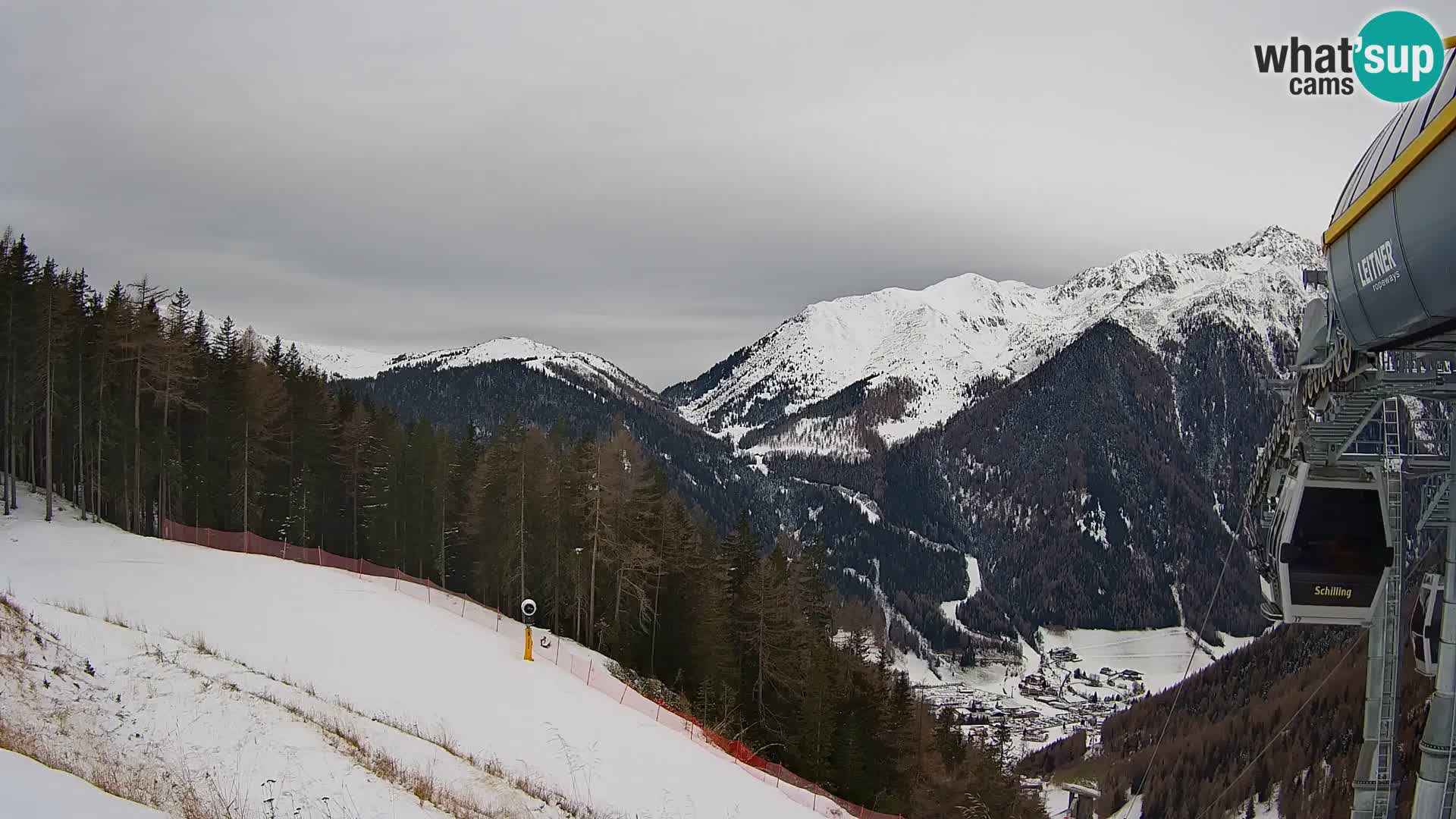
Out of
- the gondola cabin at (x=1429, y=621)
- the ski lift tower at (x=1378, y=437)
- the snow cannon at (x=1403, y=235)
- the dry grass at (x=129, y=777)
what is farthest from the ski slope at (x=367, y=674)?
the snow cannon at (x=1403, y=235)

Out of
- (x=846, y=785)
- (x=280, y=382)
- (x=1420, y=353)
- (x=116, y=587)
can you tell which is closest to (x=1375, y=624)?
(x=1420, y=353)

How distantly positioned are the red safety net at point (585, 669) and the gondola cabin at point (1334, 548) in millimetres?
9615

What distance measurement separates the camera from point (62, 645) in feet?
41.3

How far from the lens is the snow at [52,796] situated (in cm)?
596

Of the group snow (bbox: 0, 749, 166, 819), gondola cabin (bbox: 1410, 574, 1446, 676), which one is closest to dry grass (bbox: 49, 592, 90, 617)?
snow (bbox: 0, 749, 166, 819)

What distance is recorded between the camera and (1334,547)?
13547mm

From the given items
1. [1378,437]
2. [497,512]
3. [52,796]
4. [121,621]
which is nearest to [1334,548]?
[1378,437]

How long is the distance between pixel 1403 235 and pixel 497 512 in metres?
35.5

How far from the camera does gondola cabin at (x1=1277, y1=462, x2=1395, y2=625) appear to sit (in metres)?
13.4

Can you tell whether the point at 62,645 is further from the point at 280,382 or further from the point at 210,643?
the point at 280,382

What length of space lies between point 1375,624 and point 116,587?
85.1 feet

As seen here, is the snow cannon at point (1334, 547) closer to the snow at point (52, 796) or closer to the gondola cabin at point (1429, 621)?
the gondola cabin at point (1429, 621)

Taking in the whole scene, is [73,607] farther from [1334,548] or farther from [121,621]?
[1334,548]

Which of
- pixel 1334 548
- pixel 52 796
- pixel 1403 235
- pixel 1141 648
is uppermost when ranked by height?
pixel 1403 235
